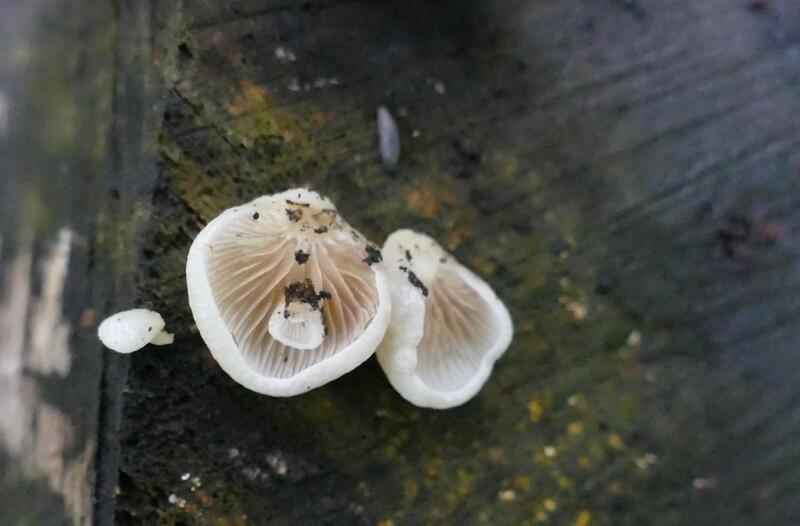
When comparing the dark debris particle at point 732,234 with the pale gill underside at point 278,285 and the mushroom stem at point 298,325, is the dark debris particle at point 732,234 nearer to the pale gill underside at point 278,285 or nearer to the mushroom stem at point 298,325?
the pale gill underside at point 278,285

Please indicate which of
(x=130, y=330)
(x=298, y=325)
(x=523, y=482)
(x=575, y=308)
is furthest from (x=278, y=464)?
(x=575, y=308)

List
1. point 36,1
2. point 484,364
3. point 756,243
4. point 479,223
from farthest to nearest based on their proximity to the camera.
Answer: point 36,1
point 756,243
point 479,223
point 484,364

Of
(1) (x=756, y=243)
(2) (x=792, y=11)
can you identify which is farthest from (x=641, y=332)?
(2) (x=792, y=11)

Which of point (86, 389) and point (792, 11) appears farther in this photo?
point (792, 11)

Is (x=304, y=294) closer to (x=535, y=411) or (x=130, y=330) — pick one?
(x=130, y=330)

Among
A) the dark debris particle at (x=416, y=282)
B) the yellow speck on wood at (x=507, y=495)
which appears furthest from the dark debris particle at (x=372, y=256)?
the yellow speck on wood at (x=507, y=495)

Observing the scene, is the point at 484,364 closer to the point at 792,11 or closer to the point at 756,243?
the point at 756,243

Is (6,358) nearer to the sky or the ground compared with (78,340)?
nearer to the sky

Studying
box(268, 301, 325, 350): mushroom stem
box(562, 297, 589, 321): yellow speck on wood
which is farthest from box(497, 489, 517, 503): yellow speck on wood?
box(268, 301, 325, 350): mushroom stem
